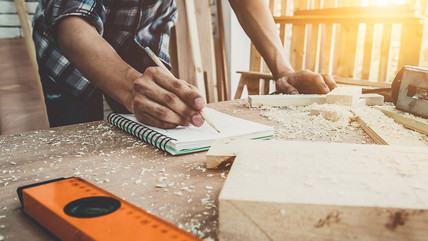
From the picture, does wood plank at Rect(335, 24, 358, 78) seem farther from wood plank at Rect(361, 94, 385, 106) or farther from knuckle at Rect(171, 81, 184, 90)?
knuckle at Rect(171, 81, 184, 90)

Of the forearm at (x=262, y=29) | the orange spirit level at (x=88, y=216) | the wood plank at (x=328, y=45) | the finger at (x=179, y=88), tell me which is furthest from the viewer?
the wood plank at (x=328, y=45)

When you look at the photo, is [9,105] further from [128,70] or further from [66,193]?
[66,193]

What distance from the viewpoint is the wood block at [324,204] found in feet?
1.38

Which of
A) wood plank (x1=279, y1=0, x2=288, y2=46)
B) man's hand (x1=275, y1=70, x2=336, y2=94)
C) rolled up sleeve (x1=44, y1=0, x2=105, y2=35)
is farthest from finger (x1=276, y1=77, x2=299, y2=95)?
wood plank (x1=279, y1=0, x2=288, y2=46)

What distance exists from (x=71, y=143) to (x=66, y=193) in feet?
1.51

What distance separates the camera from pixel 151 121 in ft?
3.30

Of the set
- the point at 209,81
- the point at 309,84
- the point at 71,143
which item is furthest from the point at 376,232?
the point at 209,81

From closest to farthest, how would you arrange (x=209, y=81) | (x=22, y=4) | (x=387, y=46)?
(x=22, y=4) → (x=387, y=46) → (x=209, y=81)

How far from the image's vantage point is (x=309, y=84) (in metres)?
1.58

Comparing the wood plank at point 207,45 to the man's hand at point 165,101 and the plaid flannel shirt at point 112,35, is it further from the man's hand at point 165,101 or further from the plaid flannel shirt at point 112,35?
the man's hand at point 165,101

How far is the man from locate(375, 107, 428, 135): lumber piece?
396 mm

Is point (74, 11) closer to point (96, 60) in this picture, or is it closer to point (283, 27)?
point (96, 60)

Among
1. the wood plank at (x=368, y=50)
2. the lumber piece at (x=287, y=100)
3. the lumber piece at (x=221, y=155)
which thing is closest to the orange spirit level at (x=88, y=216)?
the lumber piece at (x=221, y=155)

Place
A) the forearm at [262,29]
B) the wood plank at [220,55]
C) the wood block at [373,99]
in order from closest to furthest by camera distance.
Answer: the wood block at [373,99]
the forearm at [262,29]
the wood plank at [220,55]
